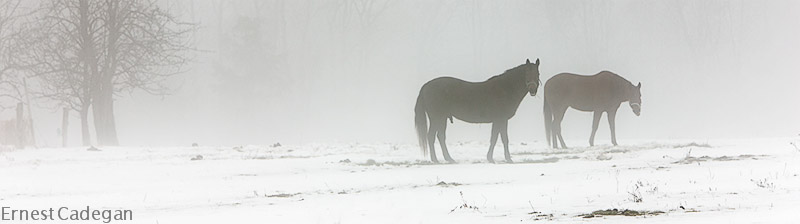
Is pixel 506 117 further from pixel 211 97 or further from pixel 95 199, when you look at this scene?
pixel 211 97

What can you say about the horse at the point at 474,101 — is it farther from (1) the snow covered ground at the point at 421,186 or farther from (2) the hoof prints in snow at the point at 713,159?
(2) the hoof prints in snow at the point at 713,159

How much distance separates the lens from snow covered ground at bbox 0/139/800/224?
30.6ft

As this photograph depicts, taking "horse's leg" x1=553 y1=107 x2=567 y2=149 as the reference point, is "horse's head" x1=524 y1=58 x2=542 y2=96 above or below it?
above

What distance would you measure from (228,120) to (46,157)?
168 feet

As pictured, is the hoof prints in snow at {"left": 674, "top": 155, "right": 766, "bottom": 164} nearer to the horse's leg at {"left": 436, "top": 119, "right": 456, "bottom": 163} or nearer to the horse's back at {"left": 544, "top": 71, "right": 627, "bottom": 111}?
the horse's leg at {"left": 436, "top": 119, "right": 456, "bottom": 163}

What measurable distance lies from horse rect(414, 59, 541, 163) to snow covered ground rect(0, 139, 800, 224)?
Answer: 924 mm

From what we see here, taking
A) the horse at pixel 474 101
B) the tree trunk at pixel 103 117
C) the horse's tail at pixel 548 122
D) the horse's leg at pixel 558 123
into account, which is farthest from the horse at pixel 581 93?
the tree trunk at pixel 103 117

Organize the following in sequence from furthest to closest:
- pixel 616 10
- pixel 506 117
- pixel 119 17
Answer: pixel 616 10 < pixel 119 17 < pixel 506 117

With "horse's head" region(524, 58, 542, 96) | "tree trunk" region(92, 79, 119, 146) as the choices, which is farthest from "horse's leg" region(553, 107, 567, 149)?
"tree trunk" region(92, 79, 119, 146)

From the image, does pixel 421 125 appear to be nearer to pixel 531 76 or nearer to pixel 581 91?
pixel 531 76

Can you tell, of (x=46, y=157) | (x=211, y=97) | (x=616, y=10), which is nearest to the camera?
(x=46, y=157)

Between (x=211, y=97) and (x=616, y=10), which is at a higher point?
(x=616, y=10)

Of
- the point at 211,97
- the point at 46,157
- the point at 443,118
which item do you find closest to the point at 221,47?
the point at 211,97

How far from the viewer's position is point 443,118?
1983cm
